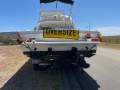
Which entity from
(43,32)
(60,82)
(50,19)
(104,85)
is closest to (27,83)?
(60,82)

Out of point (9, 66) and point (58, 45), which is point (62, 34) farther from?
point (9, 66)

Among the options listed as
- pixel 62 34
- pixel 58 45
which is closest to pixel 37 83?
→ pixel 58 45

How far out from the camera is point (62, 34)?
9.77 metres

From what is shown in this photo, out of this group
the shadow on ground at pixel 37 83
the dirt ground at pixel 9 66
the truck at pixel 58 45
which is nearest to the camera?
the shadow on ground at pixel 37 83

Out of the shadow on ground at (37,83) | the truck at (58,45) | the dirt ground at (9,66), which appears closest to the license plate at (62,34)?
the truck at (58,45)

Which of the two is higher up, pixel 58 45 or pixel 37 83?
pixel 58 45

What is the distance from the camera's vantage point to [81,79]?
10609mm

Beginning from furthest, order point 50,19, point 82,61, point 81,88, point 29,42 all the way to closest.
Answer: point 50,19
point 82,61
point 29,42
point 81,88

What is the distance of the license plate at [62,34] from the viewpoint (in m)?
9.65

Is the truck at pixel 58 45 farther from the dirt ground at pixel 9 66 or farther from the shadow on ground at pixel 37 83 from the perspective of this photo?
the dirt ground at pixel 9 66

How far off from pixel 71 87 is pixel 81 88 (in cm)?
35

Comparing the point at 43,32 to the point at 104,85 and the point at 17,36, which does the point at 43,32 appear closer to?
the point at 17,36

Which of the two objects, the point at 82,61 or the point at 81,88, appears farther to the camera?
the point at 82,61

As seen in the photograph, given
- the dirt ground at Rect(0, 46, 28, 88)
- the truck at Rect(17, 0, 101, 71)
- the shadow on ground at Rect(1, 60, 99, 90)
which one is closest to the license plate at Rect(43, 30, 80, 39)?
the truck at Rect(17, 0, 101, 71)
